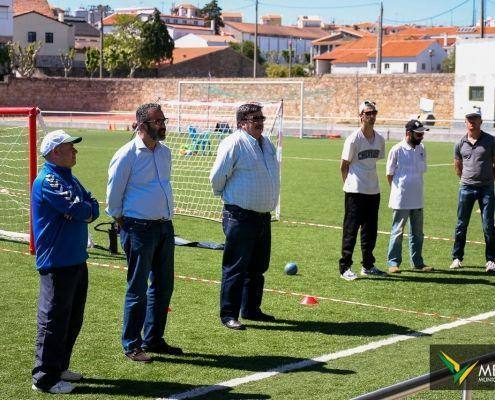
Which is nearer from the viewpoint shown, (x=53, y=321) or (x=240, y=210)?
(x=53, y=321)

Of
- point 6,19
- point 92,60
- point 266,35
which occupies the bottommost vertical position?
point 92,60

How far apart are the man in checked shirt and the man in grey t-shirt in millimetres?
3988

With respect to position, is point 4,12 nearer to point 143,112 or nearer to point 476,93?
point 476,93

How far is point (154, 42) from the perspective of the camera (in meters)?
95.2

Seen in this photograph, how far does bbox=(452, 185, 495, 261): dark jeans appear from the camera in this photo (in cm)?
1173

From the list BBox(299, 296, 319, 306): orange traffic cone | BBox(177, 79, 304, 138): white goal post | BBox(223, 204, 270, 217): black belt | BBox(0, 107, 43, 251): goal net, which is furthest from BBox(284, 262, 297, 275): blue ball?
BBox(177, 79, 304, 138): white goal post

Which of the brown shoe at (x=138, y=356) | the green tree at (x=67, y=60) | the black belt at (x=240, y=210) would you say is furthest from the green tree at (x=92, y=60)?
the brown shoe at (x=138, y=356)

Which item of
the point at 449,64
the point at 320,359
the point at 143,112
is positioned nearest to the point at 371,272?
the point at 320,359

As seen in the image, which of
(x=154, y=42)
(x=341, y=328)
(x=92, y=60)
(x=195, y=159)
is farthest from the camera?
(x=154, y=42)

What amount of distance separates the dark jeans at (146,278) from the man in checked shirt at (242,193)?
1.06m

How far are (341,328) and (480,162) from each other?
13.2 ft

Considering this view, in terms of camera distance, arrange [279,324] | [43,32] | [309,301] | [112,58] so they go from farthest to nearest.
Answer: [43,32] → [112,58] → [309,301] → [279,324]

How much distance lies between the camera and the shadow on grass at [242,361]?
729 centimetres

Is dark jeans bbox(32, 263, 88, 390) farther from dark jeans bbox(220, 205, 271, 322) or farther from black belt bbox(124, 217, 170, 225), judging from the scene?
dark jeans bbox(220, 205, 271, 322)
